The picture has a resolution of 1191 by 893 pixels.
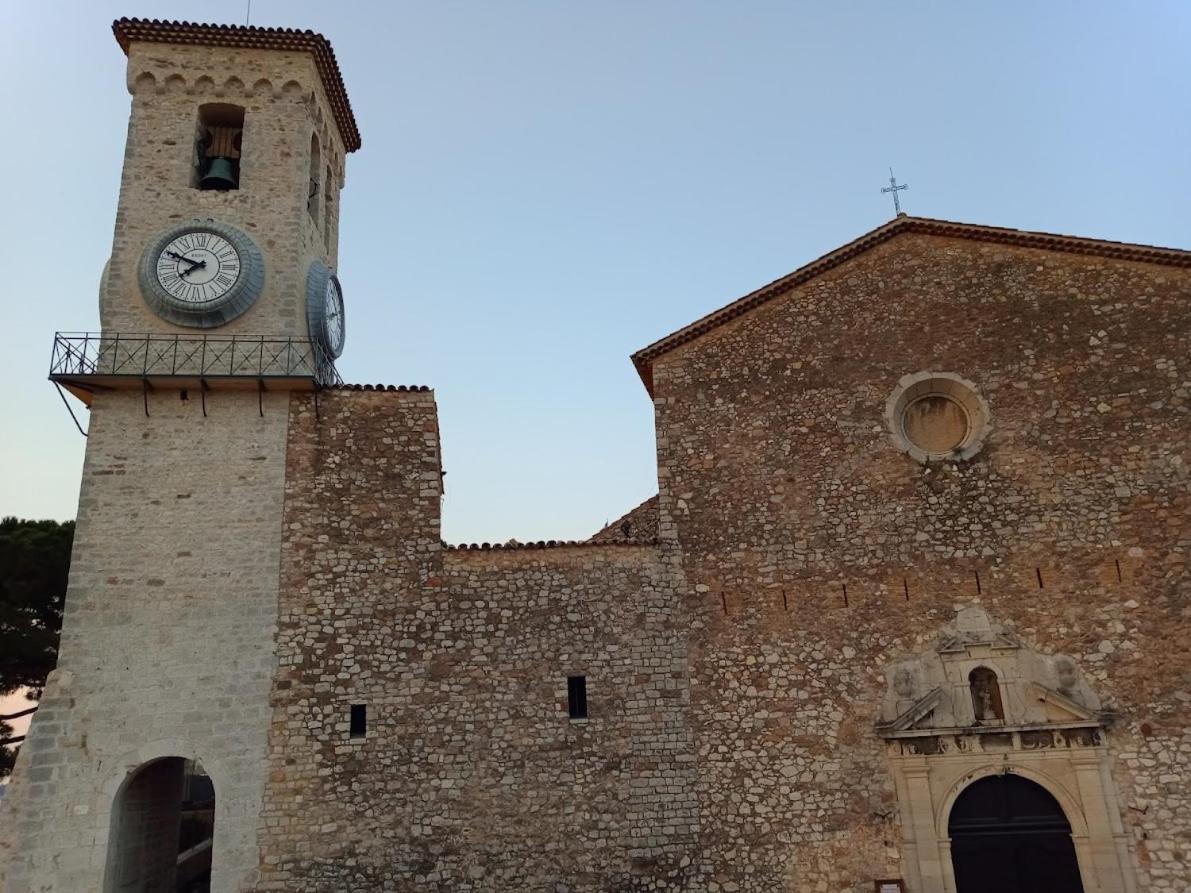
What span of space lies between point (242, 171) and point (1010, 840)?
1550 cm

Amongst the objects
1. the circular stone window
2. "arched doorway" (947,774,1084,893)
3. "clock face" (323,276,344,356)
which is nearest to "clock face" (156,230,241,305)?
"clock face" (323,276,344,356)

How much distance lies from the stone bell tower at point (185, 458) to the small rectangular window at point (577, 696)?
4199mm

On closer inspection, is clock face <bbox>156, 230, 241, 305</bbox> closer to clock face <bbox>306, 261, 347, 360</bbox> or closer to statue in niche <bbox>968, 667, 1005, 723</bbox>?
clock face <bbox>306, 261, 347, 360</bbox>

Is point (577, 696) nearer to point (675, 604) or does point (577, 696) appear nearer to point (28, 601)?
point (675, 604)

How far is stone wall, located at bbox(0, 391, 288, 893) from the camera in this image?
10531mm

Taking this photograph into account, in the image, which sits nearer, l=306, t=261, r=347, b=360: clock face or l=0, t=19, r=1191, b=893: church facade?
l=0, t=19, r=1191, b=893: church facade

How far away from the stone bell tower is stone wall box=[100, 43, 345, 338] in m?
0.03

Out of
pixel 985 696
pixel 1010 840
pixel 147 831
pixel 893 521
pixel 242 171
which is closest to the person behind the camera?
pixel 1010 840

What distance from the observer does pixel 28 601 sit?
54.4ft

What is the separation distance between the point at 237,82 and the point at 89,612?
9276mm

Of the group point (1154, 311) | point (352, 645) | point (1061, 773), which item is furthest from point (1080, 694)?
point (352, 645)

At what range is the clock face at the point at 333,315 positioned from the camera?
1369cm

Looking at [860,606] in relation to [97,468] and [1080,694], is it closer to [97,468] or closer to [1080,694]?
[1080,694]

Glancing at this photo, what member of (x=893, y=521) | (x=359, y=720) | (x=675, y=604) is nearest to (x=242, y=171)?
(x=359, y=720)
